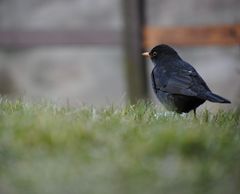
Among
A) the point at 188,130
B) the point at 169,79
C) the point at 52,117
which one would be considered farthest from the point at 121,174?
the point at 169,79

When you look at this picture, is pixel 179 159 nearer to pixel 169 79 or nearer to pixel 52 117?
pixel 52 117

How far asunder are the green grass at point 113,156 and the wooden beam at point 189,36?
17.0ft

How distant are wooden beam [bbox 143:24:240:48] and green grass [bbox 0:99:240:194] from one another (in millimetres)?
5171

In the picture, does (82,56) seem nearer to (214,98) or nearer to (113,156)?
(214,98)

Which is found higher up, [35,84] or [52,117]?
[52,117]

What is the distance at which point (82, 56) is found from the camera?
13.2 meters

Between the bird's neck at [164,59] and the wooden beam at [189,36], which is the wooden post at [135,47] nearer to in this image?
the wooden beam at [189,36]

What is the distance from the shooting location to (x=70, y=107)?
7.08m

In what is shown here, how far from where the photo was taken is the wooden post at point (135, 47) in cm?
1189

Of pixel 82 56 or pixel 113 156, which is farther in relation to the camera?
pixel 82 56

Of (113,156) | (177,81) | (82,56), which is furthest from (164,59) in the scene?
(82,56)

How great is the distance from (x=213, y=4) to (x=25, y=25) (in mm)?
2861

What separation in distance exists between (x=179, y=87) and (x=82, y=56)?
5.47 m

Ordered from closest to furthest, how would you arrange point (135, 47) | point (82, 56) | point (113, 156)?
point (113, 156), point (135, 47), point (82, 56)
